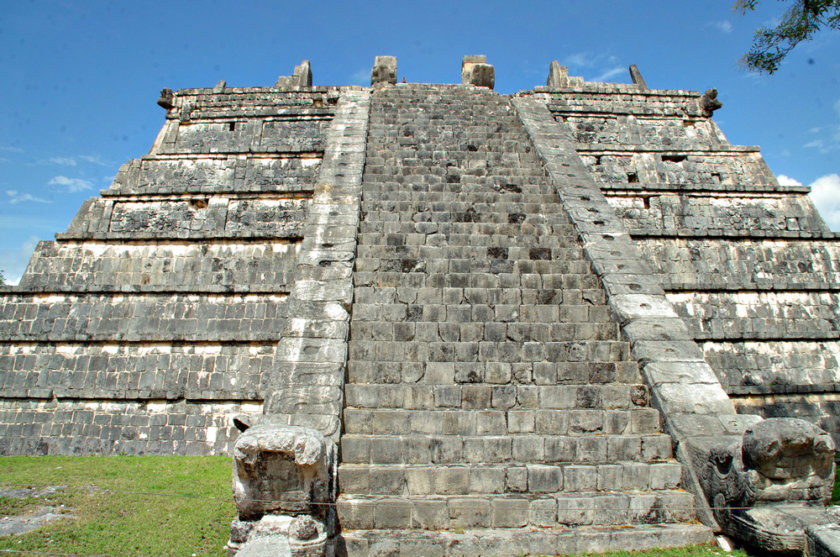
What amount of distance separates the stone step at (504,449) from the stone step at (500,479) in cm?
10

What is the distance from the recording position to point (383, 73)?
14.8m

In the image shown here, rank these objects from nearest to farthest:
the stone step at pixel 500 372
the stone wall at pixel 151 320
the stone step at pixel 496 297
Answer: the stone step at pixel 500 372
the stone step at pixel 496 297
the stone wall at pixel 151 320

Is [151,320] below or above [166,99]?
below

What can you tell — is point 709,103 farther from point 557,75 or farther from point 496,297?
point 496,297

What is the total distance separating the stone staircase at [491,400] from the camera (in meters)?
4.54

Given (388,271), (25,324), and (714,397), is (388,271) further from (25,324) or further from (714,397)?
(25,324)

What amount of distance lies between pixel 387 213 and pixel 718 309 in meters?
6.01

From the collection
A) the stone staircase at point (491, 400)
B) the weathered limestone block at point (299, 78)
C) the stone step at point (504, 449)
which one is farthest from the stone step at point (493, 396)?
the weathered limestone block at point (299, 78)

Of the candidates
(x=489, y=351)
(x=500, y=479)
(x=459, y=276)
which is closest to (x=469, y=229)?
(x=459, y=276)

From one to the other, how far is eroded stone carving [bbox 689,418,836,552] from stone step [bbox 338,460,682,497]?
2.33ft

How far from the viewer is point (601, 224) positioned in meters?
8.43

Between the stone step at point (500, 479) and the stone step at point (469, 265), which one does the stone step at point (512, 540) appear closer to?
the stone step at point (500, 479)

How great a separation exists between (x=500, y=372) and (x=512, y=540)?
6.22ft

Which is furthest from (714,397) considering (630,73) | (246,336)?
(630,73)
